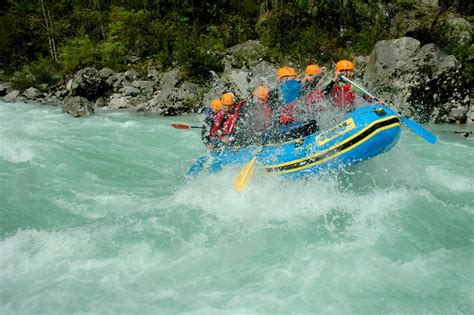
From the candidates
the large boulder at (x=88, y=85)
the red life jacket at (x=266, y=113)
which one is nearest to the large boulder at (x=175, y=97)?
the large boulder at (x=88, y=85)

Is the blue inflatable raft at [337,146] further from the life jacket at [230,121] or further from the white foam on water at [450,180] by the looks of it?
the white foam on water at [450,180]

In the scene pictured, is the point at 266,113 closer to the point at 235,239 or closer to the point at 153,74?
the point at 235,239

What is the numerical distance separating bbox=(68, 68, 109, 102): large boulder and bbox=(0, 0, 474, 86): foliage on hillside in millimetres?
2033

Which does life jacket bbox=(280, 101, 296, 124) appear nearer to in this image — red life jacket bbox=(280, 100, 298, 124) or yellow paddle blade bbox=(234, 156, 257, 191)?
red life jacket bbox=(280, 100, 298, 124)

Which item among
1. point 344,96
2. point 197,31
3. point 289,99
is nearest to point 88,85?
point 197,31

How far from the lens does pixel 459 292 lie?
3820mm

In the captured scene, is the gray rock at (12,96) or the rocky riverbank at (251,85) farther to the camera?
the gray rock at (12,96)

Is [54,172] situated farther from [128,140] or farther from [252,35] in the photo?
[252,35]

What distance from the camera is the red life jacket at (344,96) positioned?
6222mm

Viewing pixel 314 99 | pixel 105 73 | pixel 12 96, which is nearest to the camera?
pixel 314 99

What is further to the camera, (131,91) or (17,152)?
(131,91)

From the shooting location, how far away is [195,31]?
63.4ft

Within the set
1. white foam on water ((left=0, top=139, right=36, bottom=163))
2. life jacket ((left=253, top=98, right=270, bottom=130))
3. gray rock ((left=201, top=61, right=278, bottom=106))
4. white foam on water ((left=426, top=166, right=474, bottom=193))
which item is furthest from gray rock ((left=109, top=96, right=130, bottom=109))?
white foam on water ((left=426, top=166, right=474, bottom=193))

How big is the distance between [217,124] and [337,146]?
76.5 inches
